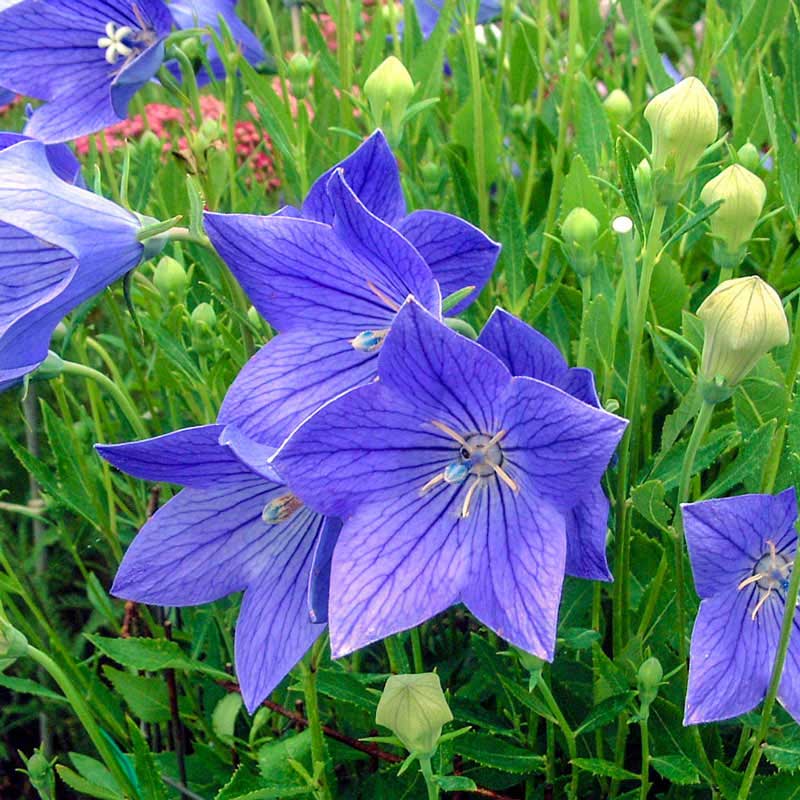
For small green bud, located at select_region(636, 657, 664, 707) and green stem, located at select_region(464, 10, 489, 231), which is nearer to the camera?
small green bud, located at select_region(636, 657, 664, 707)

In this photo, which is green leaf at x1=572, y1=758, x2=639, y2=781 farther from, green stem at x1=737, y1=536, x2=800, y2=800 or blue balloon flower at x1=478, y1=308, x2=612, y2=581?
blue balloon flower at x1=478, y1=308, x2=612, y2=581

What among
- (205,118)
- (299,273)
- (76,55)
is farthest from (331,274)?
(205,118)

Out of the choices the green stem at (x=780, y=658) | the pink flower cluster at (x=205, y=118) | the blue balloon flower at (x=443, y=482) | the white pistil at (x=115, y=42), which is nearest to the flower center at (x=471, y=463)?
the blue balloon flower at (x=443, y=482)

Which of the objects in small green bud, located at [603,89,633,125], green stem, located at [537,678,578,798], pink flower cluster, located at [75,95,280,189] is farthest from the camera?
pink flower cluster, located at [75,95,280,189]

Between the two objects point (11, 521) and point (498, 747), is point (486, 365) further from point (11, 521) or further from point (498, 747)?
point (11, 521)

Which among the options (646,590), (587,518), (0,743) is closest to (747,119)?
(646,590)

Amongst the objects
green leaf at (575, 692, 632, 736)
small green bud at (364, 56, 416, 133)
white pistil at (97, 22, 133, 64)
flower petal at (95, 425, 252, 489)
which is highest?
white pistil at (97, 22, 133, 64)

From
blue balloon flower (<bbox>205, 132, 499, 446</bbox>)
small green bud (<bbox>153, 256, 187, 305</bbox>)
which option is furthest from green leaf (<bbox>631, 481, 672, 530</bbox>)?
small green bud (<bbox>153, 256, 187, 305</bbox>)

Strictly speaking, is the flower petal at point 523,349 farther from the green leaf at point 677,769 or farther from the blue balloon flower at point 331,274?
the green leaf at point 677,769

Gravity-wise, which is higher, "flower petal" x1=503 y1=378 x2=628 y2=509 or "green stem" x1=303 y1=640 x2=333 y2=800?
"flower petal" x1=503 y1=378 x2=628 y2=509
